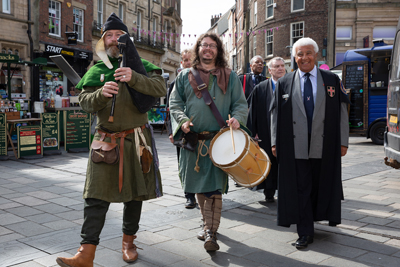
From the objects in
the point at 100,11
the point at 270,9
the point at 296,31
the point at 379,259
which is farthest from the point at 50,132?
the point at 270,9

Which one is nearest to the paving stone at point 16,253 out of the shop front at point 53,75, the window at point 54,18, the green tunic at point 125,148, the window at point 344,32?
the green tunic at point 125,148

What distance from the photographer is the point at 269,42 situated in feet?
107

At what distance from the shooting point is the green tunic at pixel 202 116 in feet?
13.0

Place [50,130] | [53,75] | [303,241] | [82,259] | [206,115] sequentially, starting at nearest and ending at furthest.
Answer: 1. [82,259]
2. [303,241]
3. [206,115]
4. [50,130]
5. [53,75]

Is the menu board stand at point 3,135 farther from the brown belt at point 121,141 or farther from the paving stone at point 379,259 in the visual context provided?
the paving stone at point 379,259

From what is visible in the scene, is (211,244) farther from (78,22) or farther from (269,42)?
(269,42)

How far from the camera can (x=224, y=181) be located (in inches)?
159

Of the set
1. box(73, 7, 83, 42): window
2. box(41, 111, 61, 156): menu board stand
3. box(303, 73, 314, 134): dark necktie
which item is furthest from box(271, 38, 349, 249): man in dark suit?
box(73, 7, 83, 42): window

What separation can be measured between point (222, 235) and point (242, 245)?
0.36m

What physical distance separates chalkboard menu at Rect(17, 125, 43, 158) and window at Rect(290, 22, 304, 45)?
925 inches

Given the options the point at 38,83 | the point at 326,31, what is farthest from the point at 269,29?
the point at 38,83

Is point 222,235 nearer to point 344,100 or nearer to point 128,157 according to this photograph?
point 128,157

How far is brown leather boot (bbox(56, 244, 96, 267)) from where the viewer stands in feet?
10.2

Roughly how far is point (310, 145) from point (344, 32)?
27.6 m
